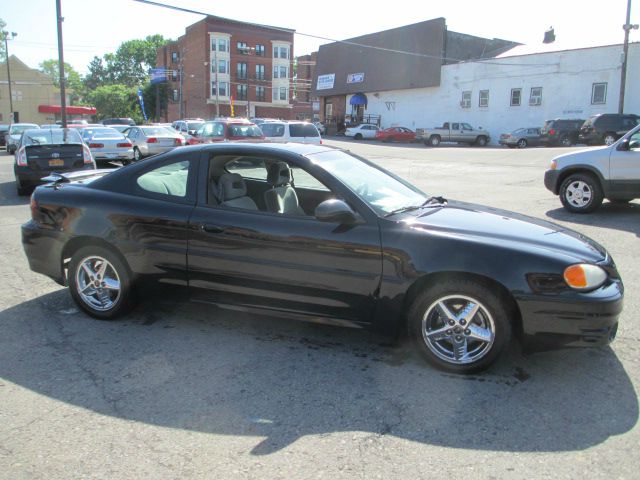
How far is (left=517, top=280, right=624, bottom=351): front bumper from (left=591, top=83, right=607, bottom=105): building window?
119 feet

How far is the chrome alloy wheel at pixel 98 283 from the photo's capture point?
15.4 ft

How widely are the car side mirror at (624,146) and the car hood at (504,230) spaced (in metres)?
6.26

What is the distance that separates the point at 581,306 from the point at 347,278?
4.94ft

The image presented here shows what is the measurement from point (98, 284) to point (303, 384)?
2165 mm

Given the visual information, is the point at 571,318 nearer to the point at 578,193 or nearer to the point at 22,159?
the point at 578,193

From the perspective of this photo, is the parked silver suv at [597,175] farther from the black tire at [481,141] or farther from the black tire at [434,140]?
the black tire at [481,141]

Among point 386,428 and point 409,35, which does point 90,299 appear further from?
point 409,35

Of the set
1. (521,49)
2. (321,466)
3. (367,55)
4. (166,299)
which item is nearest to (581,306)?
(321,466)

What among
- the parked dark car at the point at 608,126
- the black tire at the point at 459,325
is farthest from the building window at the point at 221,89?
the black tire at the point at 459,325

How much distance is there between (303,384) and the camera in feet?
11.9

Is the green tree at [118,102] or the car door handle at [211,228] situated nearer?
the car door handle at [211,228]

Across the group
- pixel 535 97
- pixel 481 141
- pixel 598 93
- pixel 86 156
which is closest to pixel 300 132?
pixel 86 156

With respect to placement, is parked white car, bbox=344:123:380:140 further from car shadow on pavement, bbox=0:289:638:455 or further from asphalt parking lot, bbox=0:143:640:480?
car shadow on pavement, bbox=0:289:638:455

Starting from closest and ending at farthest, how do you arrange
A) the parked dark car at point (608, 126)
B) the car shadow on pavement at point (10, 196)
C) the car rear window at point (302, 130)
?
the car shadow on pavement at point (10, 196), the car rear window at point (302, 130), the parked dark car at point (608, 126)
